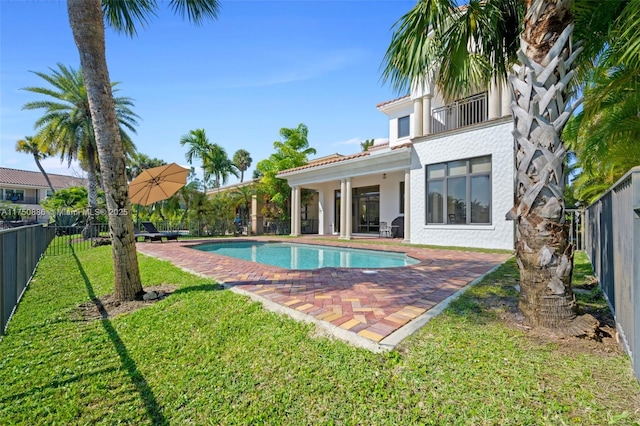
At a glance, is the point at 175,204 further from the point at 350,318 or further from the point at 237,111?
the point at 350,318

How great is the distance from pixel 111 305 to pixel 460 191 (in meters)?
12.8

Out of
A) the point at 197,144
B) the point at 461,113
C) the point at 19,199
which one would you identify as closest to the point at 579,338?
the point at 461,113

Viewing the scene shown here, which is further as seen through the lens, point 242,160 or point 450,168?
point 242,160

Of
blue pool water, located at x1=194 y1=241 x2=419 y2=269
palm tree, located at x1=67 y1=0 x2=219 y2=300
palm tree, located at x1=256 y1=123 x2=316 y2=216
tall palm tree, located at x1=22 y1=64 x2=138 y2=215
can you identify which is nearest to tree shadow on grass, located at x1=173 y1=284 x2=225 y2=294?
palm tree, located at x1=67 y1=0 x2=219 y2=300

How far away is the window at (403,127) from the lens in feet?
59.3

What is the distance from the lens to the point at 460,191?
42.2 ft

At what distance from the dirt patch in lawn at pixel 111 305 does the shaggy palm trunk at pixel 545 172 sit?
5.95m

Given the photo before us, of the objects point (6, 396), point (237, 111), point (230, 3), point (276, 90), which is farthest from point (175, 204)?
point (6, 396)

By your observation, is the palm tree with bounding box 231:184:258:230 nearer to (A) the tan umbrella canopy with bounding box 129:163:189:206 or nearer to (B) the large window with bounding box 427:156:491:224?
(A) the tan umbrella canopy with bounding box 129:163:189:206

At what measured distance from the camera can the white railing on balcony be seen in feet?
43.0

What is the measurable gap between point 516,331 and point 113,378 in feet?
14.8

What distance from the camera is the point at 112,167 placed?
5164mm

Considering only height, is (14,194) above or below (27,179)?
below

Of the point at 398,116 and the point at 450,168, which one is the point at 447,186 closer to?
the point at 450,168
